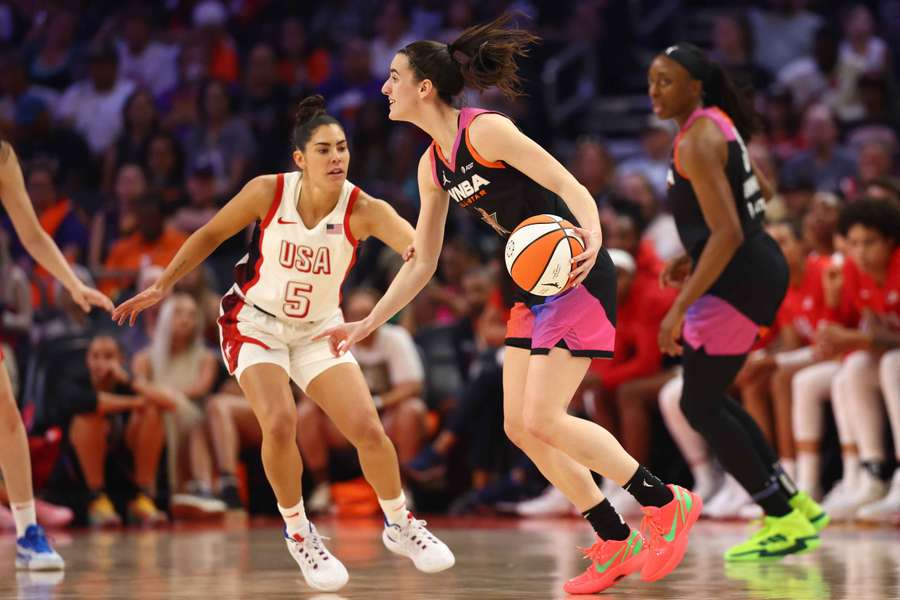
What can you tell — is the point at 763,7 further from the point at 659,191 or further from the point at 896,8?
the point at 659,191

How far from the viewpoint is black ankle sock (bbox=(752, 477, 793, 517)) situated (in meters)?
5.79

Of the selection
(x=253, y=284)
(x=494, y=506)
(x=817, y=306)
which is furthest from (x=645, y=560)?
(x=494, y=506)

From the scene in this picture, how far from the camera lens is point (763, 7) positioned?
12578 millimetres

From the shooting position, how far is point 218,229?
5.26 metres

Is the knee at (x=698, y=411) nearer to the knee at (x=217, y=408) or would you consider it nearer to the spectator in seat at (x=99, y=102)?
the knee at (x=217, y=408)

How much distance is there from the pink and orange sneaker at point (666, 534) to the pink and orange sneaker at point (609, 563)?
4cm

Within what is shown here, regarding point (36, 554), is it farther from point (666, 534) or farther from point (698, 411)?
point (698, 411)

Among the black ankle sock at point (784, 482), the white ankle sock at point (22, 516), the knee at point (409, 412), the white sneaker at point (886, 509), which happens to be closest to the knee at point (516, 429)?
the black ankle sock at point (784, 482)

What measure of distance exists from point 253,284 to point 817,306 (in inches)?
150

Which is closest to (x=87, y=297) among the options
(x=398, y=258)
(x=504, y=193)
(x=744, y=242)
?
(x=504, y=193)

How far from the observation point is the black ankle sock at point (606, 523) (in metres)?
4.84

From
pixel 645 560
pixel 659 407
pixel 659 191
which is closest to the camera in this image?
pixel 645 560

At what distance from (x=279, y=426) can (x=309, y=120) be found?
3.77ft

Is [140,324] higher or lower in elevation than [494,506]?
higher
